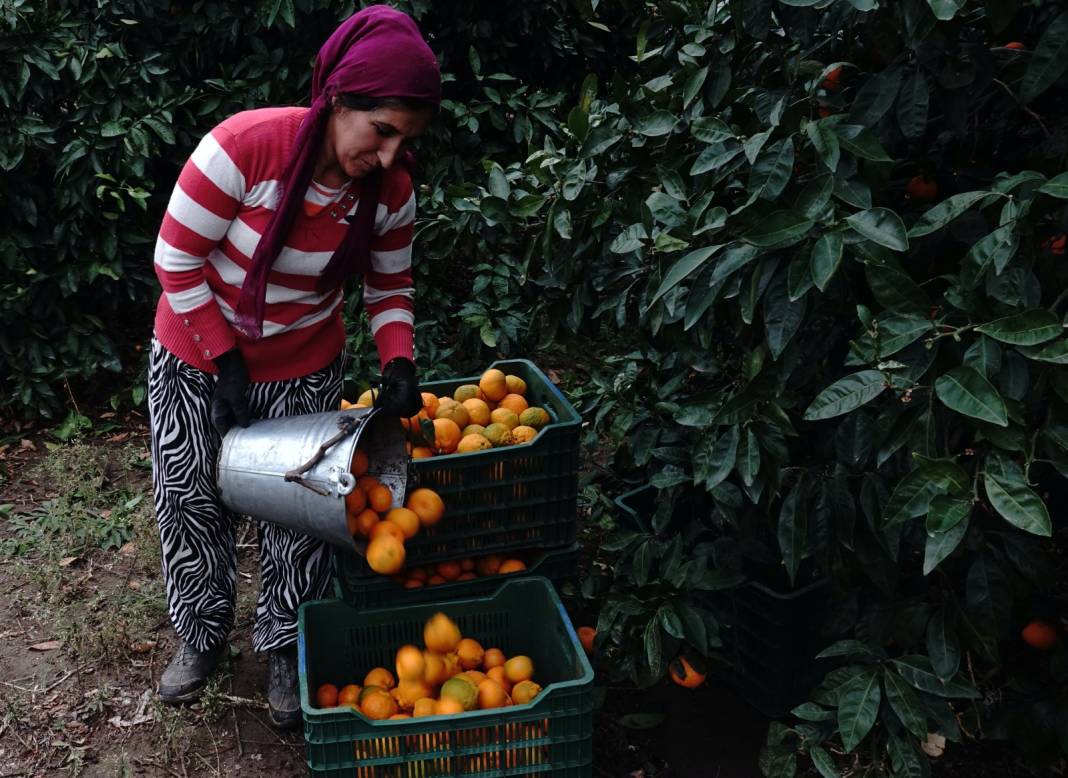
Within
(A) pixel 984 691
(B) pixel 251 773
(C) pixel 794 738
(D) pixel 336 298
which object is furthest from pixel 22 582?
(A) pixel 984 691

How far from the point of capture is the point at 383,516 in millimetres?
2430

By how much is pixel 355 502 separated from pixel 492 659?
0.56 metres

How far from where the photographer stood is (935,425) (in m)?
1.60

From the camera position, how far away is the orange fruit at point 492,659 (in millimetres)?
2570

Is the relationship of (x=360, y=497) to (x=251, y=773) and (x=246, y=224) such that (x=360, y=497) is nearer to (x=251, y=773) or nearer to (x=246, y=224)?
(x=246, y=224)

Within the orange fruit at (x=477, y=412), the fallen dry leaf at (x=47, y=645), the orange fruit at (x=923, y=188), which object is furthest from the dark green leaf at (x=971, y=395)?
the fallen dry leaf at (x=47, y=645)

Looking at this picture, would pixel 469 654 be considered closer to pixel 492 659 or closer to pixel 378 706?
pixel 492 659

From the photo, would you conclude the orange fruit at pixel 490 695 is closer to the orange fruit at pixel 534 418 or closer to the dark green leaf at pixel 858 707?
the orange fruit at pixel 534 418

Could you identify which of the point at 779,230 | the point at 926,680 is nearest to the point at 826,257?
the point at 779,230

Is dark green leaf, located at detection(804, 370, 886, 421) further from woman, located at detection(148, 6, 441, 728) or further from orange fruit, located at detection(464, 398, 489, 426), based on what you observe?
orange fruit, located at detection(464, 398, 489, 426)

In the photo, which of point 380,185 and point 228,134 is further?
point 380,185

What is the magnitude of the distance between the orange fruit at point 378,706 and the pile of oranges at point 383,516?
0.97 ft

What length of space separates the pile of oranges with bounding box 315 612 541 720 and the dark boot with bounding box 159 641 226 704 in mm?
560

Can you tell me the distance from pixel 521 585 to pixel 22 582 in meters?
1.97
